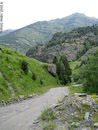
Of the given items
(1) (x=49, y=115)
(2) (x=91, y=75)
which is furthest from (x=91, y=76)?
(1) (x=49, y=115)

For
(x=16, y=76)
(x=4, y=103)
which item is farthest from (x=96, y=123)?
(x=16, y=76)

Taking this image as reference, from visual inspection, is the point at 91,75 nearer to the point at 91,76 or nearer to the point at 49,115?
the point at 91,76

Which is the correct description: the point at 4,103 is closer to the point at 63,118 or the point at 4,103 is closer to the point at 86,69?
the point at 63,118

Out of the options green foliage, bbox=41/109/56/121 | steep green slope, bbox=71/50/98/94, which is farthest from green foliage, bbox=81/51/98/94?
green foliage, bbox=41/109/56/121

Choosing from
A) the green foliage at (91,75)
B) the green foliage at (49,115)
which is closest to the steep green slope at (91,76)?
the green foliage at (91,75)

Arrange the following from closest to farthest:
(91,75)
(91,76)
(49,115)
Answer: (49,115) < (91,76) < (91,75)

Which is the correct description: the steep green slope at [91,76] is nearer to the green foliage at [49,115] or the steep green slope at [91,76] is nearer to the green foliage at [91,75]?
the green foliage at [91,75]

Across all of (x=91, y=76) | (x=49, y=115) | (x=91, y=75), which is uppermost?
(x=91, y=75)

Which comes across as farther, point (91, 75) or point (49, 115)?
point (91, 75)

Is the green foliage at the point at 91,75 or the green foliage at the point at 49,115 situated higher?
the green foliage at the point at 91,75

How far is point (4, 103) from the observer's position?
20.2 m

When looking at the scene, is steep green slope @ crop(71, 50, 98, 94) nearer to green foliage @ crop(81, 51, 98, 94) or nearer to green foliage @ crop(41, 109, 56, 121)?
green foliage @ crop(81, 51, 98, 94)

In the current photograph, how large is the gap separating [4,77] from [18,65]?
1163 centimetres

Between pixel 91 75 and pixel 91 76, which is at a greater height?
pixel 91 75
